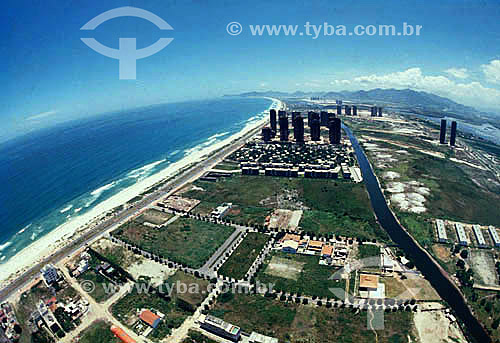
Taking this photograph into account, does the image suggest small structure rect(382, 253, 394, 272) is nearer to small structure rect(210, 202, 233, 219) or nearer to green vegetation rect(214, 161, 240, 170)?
small structure rect(210, 202, 233, 219)

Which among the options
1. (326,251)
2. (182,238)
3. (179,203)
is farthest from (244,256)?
(179,203)

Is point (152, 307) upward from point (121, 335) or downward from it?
upward

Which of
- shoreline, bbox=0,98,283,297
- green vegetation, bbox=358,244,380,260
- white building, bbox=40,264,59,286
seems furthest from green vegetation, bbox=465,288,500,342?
shoreline, bbox=0,98,283,297

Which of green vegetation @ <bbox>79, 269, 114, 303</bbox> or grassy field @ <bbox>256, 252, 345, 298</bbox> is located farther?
green vegetation @ <bbox>79, 269, 114, 303</bbox>

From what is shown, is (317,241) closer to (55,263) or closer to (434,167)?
(55,263)

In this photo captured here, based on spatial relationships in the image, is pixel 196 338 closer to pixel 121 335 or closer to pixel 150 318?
pixel 150 318

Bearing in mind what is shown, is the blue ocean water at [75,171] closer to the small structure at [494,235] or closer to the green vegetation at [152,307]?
the green vegetation at [152,307]
